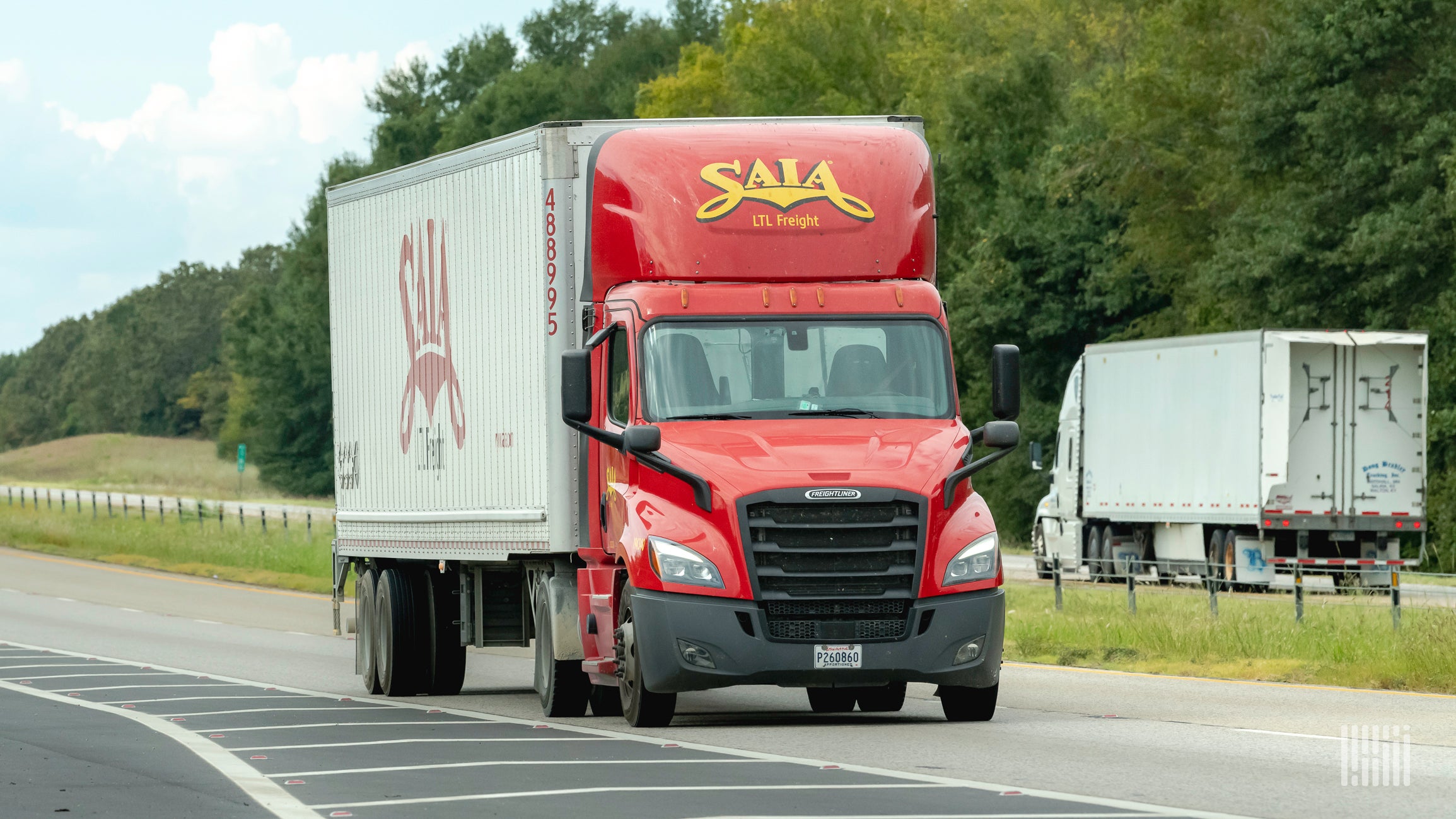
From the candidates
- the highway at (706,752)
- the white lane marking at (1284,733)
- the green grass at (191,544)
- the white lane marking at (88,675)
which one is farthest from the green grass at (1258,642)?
the green grass at (191,544)

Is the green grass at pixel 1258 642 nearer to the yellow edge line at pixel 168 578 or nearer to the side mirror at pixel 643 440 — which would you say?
the side mirror at pixel 643 440

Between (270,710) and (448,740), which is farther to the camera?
(270,710)

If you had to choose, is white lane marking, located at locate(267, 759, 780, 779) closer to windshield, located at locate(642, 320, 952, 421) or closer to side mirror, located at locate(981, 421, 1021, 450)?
windshield, located at locate(642, 320, 952, 421)

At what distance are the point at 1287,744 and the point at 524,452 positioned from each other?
5946mm

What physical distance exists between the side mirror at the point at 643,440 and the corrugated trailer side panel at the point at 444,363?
6.07ft

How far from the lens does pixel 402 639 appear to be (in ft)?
64.0

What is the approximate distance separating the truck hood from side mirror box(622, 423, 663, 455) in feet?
0.51

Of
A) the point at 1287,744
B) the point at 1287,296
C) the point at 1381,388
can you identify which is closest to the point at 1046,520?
the point at 1287,296

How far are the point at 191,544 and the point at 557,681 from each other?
35.6 metres

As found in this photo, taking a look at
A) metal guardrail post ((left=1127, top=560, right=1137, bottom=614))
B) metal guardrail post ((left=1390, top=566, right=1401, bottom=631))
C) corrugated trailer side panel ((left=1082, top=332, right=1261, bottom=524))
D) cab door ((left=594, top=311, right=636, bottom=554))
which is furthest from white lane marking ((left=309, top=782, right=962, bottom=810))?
corrugated trailer side panel ((left=1082, top=332, right=1261, bottom=524))

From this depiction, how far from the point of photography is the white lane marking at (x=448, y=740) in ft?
47.7

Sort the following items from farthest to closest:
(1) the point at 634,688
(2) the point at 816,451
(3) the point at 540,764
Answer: (1) the point at 634,688
(2) the point at 816,451
(3) the point at 540,764

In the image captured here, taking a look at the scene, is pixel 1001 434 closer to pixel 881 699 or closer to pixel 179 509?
pixel 881 699

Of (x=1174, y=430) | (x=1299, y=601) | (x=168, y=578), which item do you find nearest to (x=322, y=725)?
(x=1299, y=601)
